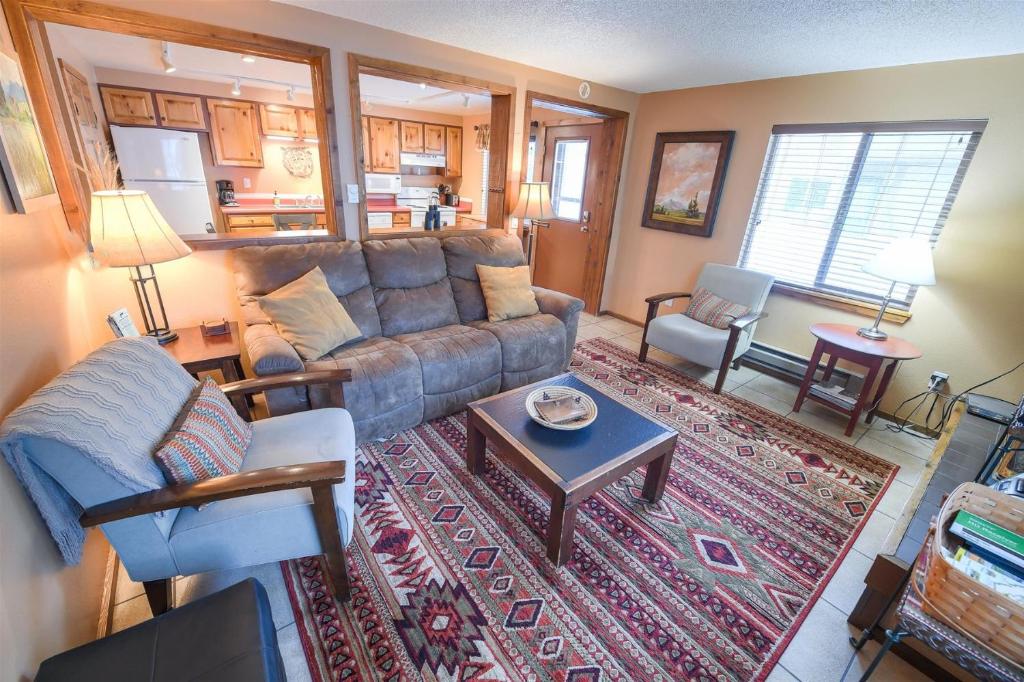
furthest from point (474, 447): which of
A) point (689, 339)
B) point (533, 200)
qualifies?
point (533, 200)

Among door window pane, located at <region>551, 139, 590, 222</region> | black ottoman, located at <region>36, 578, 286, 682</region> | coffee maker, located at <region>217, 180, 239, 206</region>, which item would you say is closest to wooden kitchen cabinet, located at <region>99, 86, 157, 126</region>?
coffee maker, located at <region>217, 180, 239, 206</region>

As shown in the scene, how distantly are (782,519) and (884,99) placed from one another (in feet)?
9.18

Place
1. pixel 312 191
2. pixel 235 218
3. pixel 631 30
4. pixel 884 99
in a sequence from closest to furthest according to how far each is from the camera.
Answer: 1. pixel 631 30
2. pixel 884 99
3. pixel 235 218
4. pixel 312 191

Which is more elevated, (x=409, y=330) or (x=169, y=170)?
(x=169, y=170)

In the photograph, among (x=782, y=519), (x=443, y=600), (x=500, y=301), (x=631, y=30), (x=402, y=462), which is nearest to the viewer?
(x=443, y=600)

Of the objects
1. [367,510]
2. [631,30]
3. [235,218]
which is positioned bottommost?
[367,510]

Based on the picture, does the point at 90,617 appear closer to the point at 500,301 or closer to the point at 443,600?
the point at 443,600

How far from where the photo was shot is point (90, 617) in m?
1.33

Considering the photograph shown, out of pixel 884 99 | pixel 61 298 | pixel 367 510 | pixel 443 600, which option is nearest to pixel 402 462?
pixel 367 510

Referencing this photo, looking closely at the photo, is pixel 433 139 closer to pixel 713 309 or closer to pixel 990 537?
pixel 713 309

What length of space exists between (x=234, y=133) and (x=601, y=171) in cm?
451

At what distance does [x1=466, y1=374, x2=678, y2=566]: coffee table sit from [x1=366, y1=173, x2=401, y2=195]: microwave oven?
204 inches

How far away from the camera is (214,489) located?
1.21m

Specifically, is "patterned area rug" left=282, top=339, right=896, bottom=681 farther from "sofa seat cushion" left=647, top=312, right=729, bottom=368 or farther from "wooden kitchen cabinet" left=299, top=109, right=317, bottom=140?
"wooden kitchen cabinet" left=299, top=109, right=317, bottom=140
